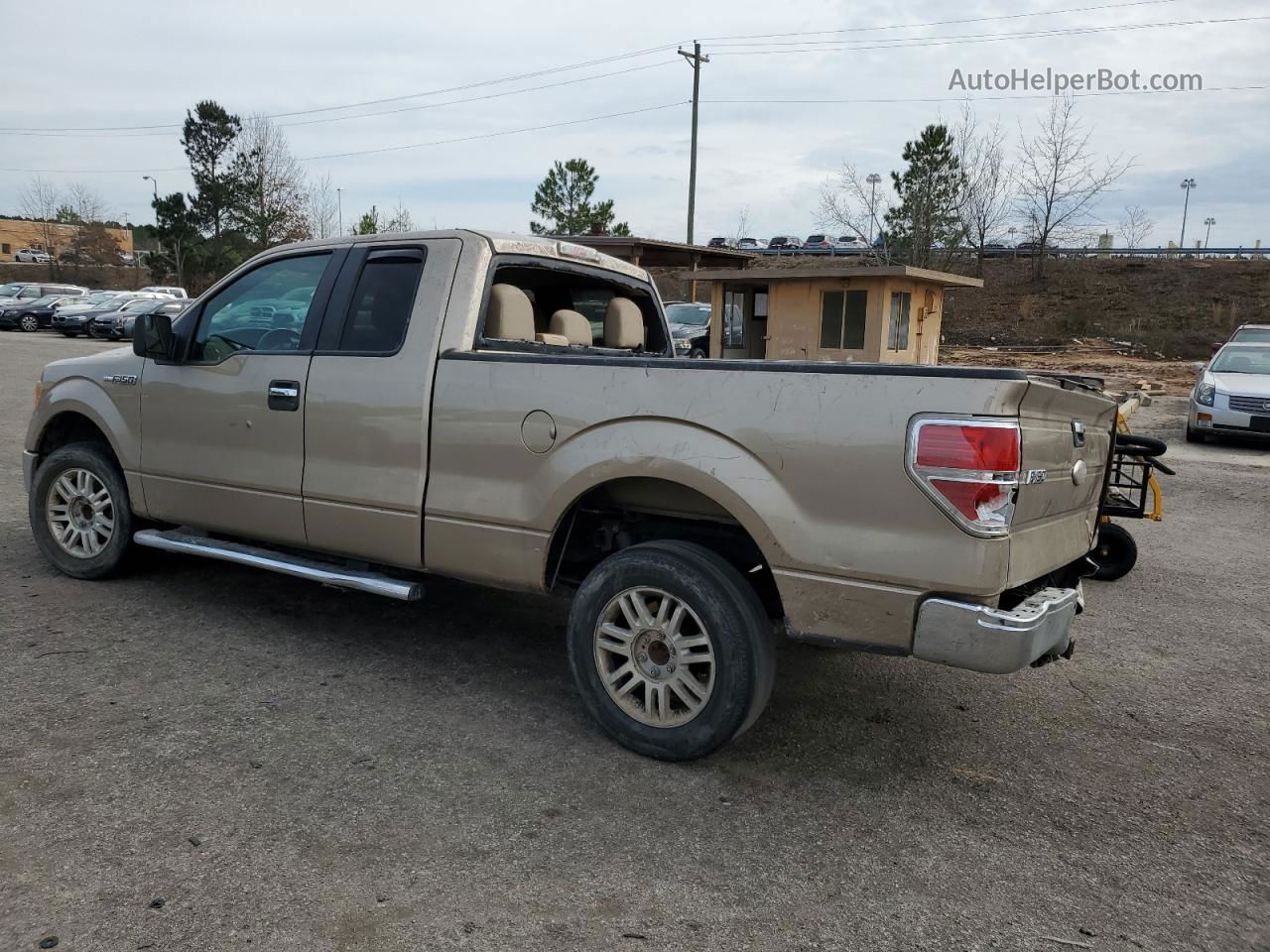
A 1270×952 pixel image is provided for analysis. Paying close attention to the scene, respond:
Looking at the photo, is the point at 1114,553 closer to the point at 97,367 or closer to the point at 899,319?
the point at 97,367

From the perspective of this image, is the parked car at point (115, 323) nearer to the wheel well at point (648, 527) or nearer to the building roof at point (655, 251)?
the building roof at point (655, 251)

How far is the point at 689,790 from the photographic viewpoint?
3451 mm

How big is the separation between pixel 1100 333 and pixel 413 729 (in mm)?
38710

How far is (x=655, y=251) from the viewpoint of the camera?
22.7m

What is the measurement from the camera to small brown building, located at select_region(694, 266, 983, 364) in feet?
65.5

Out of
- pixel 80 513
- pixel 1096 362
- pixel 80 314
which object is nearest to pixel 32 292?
pixel 80 314

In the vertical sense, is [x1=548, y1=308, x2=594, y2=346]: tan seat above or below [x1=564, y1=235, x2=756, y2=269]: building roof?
below

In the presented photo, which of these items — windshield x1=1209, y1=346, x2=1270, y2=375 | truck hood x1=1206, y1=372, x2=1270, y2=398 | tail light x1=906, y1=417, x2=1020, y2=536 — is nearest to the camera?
tail light x1=906, y1=417, x2=1020, y2=536

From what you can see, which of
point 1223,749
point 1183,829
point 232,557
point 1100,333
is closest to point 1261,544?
point 1223,749

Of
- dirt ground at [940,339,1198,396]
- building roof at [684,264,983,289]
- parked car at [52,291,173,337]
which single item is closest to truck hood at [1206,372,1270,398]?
dirt ground at [940,339,1198,396]

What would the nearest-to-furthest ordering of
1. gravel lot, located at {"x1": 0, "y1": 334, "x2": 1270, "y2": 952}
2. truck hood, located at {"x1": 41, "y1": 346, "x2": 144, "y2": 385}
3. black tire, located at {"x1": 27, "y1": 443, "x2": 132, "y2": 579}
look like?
gravel lot, located at {"x1": 0, "y1": 334, "x2": 1270, "y2": 952}
truck hood, located at {"x1": 41, "y1": 346, "x2": 144, "y2": 385}
black tire, located at {"x1": 27, "y1": 443, "x2": 132, "y2": 579}

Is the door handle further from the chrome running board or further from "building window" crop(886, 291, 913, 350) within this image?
"building window" crop(886, 291, 913, 350)

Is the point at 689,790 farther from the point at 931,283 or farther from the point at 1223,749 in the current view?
the point at 931,283

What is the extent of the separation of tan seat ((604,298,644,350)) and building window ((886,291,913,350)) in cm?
1578
